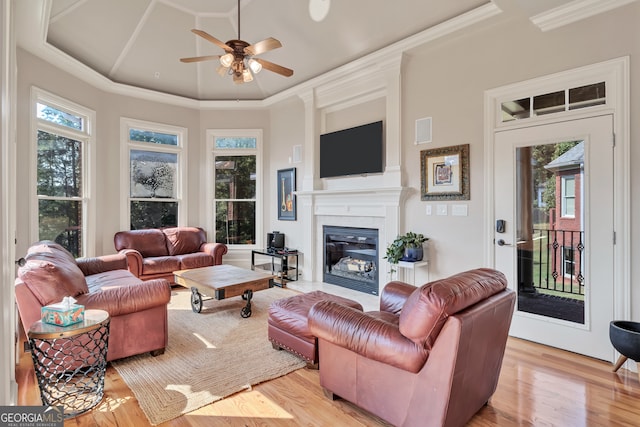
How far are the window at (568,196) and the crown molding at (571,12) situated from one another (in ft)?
4.53

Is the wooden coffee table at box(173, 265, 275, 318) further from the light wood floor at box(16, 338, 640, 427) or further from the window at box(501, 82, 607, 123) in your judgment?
the window at box(501, 82, 607, 123)

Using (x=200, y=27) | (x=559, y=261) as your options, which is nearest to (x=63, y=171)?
(x=200, y=27)

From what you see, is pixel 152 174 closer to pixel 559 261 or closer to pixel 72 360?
pixel 72 360

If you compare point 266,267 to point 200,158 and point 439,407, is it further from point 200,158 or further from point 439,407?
point 439,407

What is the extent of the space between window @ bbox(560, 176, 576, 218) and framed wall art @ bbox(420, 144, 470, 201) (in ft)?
2.80

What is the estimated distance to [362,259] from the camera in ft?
16.1

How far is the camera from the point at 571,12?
2895 mm

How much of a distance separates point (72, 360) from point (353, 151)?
12.8 feet

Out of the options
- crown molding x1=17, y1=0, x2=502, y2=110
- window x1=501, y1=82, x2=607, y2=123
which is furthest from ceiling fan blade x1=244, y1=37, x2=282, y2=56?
window x1=501, y1=82, x2=607, y2=123

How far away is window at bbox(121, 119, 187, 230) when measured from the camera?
224 inches

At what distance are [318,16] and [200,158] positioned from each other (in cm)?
342

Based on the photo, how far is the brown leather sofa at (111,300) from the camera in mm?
2391

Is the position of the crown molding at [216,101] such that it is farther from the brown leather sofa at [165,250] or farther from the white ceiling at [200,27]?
the brown leather sofa at [165,250]

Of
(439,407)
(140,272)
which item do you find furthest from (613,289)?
(140,272)
